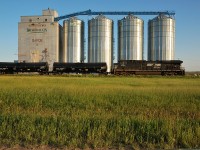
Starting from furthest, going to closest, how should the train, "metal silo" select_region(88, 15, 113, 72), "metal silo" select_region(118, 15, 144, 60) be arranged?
"metal silo" select_region(88, 15, 113, 72), "metal silo" select_region(118, 15, 144, 60), the train

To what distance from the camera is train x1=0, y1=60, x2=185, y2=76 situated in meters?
67.7

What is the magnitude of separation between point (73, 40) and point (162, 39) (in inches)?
1091

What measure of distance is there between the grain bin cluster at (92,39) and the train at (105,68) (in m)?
24.4

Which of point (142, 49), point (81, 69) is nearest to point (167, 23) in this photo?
point (142, 49)

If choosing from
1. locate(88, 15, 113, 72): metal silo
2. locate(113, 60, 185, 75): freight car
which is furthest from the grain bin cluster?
locate(113, 60, 185, 75): freight car

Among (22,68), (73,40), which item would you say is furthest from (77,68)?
(73,40)

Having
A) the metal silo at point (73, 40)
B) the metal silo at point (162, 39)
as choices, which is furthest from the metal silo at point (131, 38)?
the metal silo at point (73, 40)

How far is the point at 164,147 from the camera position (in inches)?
319

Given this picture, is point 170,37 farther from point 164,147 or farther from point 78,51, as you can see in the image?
point 164,147

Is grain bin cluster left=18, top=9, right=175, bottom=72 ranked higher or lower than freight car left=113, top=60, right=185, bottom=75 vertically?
higher

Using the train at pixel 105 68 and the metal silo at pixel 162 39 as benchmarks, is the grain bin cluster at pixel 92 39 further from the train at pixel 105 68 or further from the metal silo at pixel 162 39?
the train at pixel 105 68

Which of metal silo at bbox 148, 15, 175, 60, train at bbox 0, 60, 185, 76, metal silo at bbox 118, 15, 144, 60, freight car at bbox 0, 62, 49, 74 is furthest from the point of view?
metal silo at bbox 118, 15, 144, 60

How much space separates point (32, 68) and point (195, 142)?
218 ft

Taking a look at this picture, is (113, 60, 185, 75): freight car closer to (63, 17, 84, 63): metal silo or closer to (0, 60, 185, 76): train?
(0, 60, 185, 76): train
